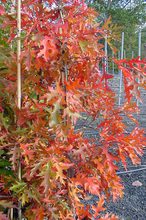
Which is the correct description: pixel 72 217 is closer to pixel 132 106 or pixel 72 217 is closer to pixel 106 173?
pixel 106 173

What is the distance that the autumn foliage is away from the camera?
92 cm

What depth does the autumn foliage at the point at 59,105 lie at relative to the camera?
0.92 meters

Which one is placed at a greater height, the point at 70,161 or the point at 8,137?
the point at 8,137

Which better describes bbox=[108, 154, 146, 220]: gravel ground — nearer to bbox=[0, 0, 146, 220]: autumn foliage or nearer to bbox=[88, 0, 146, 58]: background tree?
bbox=[0, 0, 146, 220]: autumn foliage

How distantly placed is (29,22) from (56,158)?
0.50 meters

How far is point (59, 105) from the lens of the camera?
2.77ft

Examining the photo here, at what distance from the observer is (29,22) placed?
1002 mm

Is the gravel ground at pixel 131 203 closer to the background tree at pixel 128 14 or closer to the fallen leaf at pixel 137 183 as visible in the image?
the fallen leaf at pixel 137 183

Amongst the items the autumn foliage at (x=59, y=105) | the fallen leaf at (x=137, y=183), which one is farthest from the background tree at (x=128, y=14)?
the autumn foliage at (x=59, y=105)

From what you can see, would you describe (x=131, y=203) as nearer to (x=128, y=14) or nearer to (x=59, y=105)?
(x=59, y=105)

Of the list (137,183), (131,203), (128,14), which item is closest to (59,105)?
(131,203)

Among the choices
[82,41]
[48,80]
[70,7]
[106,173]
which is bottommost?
[106,173]

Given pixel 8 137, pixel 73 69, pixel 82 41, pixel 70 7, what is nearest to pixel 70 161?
pixel 8 137

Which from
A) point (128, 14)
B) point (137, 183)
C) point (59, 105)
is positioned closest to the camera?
point (59, 105)
